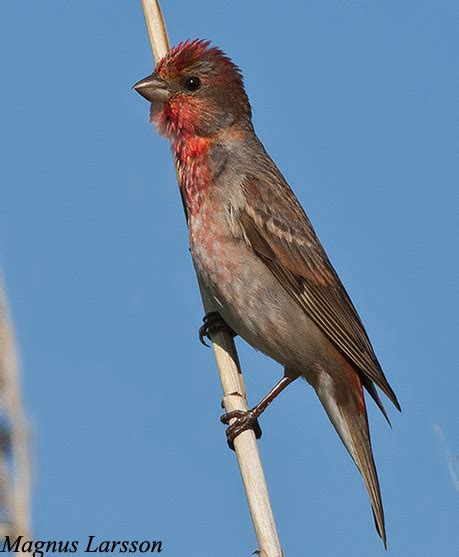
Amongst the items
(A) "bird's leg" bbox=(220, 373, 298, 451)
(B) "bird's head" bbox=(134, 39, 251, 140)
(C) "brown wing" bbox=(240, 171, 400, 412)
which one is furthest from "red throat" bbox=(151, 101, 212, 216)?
(A) "bird's leg" bbox=(220, 373, 298, 451)

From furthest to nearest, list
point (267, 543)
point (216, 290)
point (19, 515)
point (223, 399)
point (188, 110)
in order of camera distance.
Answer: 1. point (188, 110)
2. point (216, 290)
3. point (223, 399)
4. point (267, 543)
5. point (19, 515)

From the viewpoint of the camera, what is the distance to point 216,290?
5.43 meters

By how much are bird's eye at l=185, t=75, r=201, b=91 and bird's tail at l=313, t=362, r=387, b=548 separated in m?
2.00

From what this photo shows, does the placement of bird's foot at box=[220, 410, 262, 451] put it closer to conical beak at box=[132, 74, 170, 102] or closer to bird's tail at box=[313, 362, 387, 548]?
bird's tail at box=[313, 362, 387, 548]

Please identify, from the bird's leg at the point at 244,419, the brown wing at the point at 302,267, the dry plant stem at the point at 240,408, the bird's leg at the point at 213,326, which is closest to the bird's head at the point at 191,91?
the dry plant stem at the point at 240,408

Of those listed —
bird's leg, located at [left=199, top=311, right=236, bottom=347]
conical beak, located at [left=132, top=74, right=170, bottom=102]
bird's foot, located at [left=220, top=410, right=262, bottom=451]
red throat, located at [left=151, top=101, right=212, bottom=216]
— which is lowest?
bird's foot, located at [left=220, top=410, right=262, bottom=451]

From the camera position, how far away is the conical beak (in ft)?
18.5

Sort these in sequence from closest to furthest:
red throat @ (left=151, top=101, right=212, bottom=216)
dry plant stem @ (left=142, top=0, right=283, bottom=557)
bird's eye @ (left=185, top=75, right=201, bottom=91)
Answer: dry plant stem @ (left=142, top=0, right=283, bottom=557)
red throat @ (left=151, top=101, right=212, bottom=216)
bird's eye @ (left=185, top=75, right=201, bottom=91)

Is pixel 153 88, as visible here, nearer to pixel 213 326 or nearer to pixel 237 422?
pixel 213 326

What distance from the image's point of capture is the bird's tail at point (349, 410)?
17.8 feet

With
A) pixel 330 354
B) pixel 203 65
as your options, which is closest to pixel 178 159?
pixel 203 65

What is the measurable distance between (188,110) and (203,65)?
0.32m

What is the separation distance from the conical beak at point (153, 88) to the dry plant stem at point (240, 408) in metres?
0.26

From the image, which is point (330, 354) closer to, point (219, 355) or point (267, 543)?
point (219, 355)
